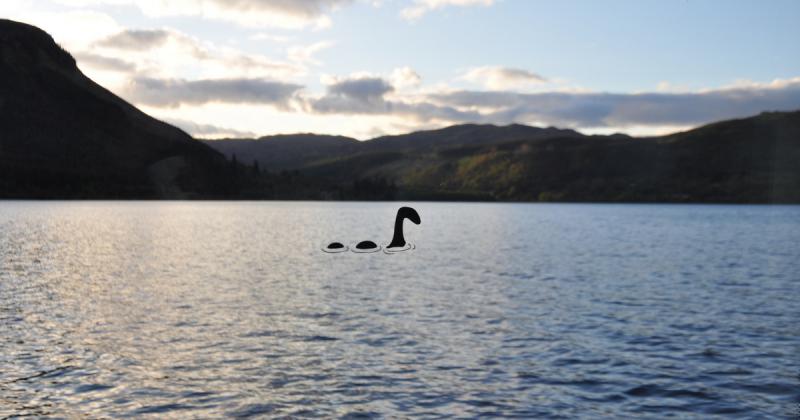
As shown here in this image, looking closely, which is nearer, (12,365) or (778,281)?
(12,365)

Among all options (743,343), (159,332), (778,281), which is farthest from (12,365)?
(778,281)

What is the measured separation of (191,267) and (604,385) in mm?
54074

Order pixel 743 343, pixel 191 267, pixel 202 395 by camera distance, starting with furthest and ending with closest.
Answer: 1. pixel 191 267
2. pixel 743 343
3. pixel 202 395

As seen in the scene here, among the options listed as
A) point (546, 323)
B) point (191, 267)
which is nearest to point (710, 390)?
point (546, 323)

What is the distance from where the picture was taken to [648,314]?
4559cm

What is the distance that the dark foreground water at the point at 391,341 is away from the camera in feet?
82.9

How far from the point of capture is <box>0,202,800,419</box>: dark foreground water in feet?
82.9

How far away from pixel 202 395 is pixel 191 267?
4934 cm

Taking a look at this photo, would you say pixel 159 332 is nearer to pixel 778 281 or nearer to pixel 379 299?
pixel 379 299

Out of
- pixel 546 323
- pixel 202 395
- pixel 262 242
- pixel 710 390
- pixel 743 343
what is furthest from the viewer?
pixel 262 242

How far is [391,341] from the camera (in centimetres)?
3525

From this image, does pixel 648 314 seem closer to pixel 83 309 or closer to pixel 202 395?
pixel 202 395

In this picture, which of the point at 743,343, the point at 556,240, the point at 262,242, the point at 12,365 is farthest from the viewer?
the point at 556,240

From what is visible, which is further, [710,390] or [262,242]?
[262,242]
